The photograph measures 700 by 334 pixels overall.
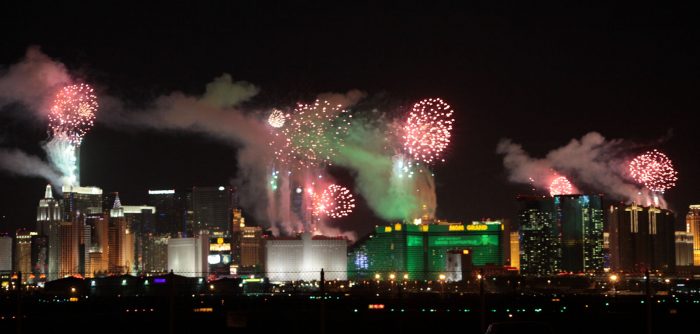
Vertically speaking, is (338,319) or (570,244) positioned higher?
(570,244)

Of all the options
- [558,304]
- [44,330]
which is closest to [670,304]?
[558,304]

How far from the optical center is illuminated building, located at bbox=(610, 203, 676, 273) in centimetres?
19362

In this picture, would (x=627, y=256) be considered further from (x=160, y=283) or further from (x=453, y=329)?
(x=453, y=329)

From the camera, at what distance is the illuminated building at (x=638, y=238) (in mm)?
193625

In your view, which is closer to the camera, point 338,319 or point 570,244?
point 338,319

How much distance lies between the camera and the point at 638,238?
19388 centimetres

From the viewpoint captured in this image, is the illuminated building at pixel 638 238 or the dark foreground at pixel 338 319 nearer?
the dark foreground at pixel 338 319

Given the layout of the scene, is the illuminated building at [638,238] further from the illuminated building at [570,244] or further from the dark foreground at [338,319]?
the dark foreground at [338,319]

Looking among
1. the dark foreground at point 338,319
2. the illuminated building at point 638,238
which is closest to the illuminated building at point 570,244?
the illuminated building at point 638,238

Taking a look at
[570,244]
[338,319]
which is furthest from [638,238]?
[338,319]

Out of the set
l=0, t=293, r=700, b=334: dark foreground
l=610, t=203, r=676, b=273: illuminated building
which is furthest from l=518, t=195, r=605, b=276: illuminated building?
l=0, t=293, r=700, b=334: dark foreground

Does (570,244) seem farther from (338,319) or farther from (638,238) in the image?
(338,319)

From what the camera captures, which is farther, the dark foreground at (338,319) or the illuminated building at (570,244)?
the illuminated building at (570,244)

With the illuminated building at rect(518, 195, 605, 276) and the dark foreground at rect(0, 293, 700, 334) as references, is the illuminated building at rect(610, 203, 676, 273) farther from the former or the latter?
the dark foreground at rect(0, 293, 700, 334)
